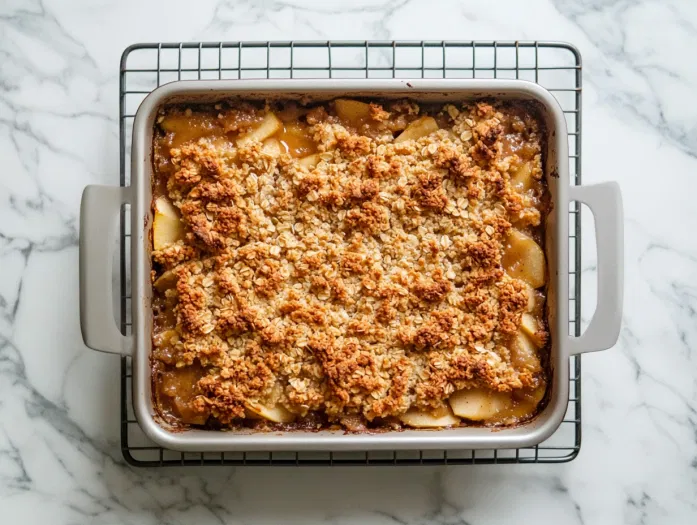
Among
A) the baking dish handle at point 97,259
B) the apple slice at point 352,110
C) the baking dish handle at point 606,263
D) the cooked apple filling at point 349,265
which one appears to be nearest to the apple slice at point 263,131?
the cooked apple filling at point 349,265

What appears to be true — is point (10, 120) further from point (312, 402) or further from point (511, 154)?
point (511, 154)

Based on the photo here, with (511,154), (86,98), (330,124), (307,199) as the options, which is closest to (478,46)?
(511,154)

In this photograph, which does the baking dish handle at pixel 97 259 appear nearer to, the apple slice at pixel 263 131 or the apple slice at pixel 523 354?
the apple slice at pixel 263 131

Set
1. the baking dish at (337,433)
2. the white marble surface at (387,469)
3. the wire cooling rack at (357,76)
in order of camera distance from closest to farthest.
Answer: the baking dish at (337,433) → the wire cooling rack at (357,76) → the white marble surface at (387,469)

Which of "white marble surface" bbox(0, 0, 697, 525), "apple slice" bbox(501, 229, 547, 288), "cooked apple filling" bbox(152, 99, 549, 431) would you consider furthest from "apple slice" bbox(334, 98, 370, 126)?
"apple slice" bbox(501, 229, 547, 288)

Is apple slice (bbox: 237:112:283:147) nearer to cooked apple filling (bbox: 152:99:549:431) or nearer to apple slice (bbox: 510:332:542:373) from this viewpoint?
cooked apple filling (bbox: 152:99:549:431)

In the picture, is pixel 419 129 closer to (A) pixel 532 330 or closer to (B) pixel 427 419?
(A) pixel 532 330

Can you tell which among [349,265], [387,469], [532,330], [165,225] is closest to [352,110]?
[349,265]
